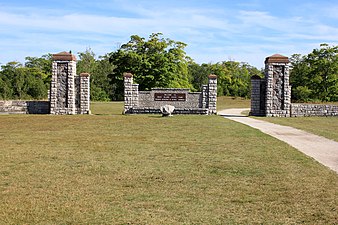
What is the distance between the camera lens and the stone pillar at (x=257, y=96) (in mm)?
25969

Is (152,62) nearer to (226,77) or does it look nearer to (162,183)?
(226,77)

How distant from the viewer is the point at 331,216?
5328mm

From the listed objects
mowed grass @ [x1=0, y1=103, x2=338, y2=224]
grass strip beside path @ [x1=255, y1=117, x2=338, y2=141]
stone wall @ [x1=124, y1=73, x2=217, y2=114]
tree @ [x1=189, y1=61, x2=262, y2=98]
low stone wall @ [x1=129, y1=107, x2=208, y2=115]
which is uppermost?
tree @ [x1=189, y1=61, x2=262, y2=98]

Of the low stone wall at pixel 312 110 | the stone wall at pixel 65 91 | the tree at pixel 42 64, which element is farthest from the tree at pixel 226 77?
the stone wall at pixel 65 91

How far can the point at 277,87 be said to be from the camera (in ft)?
84.4

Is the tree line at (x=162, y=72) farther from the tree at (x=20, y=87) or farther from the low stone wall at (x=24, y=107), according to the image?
the low stone wall at (x=24, y=107)

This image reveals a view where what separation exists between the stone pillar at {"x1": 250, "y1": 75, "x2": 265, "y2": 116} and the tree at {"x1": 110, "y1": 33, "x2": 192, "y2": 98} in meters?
Answer: 16.9

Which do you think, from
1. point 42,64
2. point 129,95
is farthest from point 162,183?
point 42,64

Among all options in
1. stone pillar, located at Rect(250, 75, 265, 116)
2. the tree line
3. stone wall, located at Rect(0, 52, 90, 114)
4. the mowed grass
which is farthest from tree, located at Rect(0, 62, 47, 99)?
the mowed grass

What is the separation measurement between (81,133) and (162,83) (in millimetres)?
27798

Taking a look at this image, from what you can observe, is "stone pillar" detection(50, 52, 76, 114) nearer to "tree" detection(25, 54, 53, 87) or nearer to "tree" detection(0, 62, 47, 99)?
"tree" detection(0, 62, 47, 99)

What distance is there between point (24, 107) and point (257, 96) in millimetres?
14065

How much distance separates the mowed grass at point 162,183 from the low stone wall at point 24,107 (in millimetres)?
14285

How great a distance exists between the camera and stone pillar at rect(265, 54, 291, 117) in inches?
1003
